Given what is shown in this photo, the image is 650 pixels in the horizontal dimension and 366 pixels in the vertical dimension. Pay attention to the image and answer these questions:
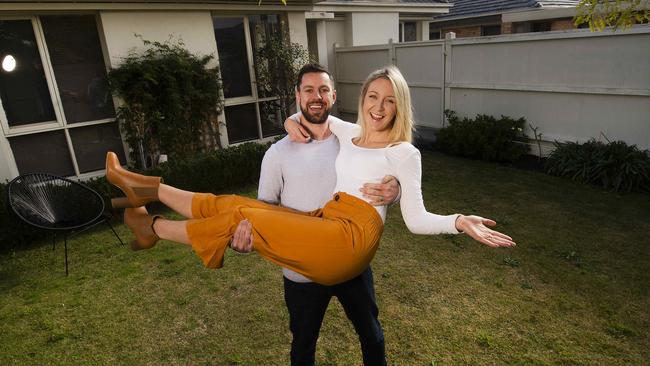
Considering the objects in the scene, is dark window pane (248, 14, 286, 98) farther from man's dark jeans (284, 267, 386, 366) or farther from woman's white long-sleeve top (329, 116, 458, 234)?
man's dark jeans (284, 267, 386, 366)

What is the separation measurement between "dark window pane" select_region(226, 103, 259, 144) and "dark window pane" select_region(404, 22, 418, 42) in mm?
7849

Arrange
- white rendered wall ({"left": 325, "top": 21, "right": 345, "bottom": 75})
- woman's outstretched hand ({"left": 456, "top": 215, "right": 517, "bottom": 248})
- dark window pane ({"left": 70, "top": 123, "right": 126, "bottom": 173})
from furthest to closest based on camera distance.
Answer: white rendered wall ({"left": 325, "top": 21, "right": 345, "bottom": 75})
dark window pane ({"left": 70, "top": 123, "right": 126, "bottom": 173})
woman's outstretched hand ({"left": 456, "top": 215, "right": 517, "bottom": 248})

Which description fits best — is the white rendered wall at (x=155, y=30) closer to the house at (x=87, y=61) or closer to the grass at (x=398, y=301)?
the house at (x=87, y=61)

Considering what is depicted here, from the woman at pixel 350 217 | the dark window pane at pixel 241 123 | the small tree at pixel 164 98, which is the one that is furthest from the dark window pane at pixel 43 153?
the woman at pixel 350 217

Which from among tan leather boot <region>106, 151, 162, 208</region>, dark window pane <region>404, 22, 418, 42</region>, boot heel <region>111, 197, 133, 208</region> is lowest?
boot heel <region>111, 197, 133, 208</region>

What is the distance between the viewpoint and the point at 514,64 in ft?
24.4

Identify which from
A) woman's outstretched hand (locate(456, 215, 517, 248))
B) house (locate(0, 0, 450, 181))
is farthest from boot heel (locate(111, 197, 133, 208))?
house (locate(0, 0, 450, 181))

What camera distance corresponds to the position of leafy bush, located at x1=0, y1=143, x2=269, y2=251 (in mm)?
5750

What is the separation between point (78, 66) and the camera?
256 inches

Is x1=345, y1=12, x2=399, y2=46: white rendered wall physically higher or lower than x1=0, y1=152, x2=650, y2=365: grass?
higher

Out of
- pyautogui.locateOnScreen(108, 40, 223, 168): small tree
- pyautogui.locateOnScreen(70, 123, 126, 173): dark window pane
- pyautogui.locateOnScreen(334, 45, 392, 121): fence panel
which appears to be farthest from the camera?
pyautogui.locateOnScreen(334, 45, 392, 121): fence panel

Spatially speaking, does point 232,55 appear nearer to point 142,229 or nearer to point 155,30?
point 155,30

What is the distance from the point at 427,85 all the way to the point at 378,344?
313 inches

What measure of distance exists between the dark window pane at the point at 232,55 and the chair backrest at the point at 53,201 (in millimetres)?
3722
